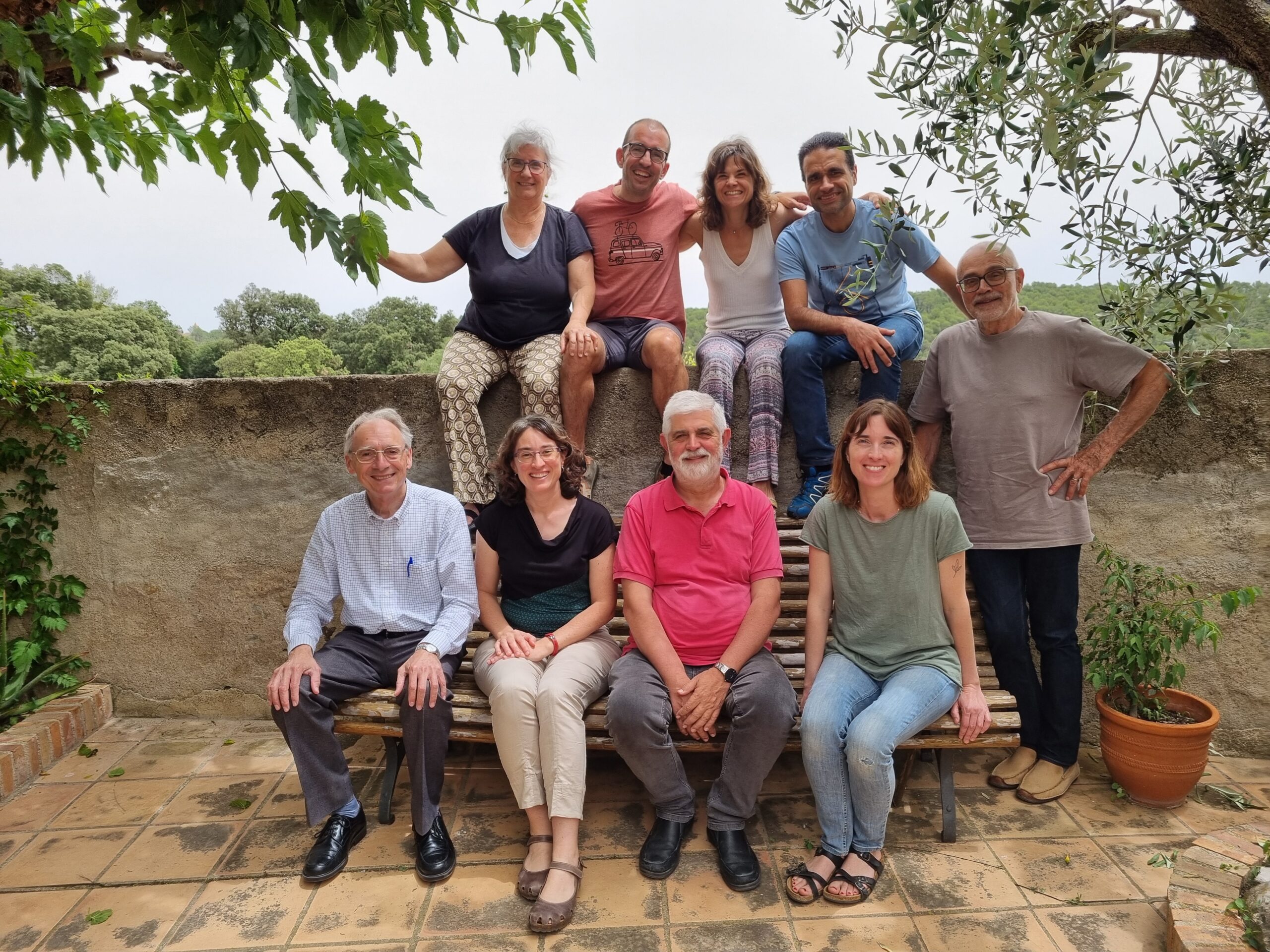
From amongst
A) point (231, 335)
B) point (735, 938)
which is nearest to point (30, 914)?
point (735, 938)

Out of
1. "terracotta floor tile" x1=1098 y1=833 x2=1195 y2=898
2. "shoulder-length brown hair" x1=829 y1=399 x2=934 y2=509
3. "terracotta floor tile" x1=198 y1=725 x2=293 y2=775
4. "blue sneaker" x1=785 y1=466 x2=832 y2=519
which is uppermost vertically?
"shoulder-length brown hair" x1=829 y1=399 x2=934 y2=509

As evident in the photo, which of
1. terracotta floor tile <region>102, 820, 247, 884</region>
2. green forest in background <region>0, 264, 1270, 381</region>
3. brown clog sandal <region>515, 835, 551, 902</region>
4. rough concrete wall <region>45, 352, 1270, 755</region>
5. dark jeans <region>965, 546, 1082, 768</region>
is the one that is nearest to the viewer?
brown clog sandal <region>515, 835, 551, 902</region>

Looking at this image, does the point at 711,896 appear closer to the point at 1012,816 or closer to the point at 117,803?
the point at 1012,816

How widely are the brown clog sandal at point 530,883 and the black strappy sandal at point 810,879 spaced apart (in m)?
0.76

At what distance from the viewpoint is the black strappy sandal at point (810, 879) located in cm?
250

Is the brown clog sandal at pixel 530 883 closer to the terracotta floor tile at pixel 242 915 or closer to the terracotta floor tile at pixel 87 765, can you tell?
the terracotta floor tile at pixel 242 915

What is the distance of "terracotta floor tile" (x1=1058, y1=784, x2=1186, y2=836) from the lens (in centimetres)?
291

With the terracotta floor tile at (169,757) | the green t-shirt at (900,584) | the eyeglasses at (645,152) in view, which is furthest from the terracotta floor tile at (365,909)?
the eyeglasses at (645,152)

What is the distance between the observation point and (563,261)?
3.79 meters

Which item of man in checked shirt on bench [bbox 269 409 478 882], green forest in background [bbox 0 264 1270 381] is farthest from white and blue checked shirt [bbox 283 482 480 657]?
green forest in background [bbox 0 264 1270 381]

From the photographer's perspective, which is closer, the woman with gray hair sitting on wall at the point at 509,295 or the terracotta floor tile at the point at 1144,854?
the terracotta floor tile at the point at 1144,854

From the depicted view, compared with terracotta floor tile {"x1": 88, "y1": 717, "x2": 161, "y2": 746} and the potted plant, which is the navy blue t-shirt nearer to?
terracotta floor tile {"x1": 88, "y1": 717, "x2": 161, "y2": 746}

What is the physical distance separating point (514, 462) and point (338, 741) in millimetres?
1157

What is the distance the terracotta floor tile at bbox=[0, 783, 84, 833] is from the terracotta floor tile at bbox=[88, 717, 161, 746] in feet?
1.42
